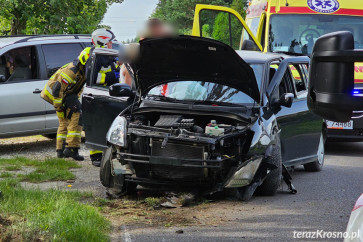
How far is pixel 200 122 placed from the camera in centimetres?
812

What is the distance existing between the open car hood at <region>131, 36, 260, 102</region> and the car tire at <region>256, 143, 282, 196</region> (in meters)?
0.71

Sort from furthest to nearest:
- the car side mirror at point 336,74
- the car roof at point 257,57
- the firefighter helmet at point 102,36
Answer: the firefighter helmet at point 102,36 → the car roof at point 257,57 → the car side mirror at point 336,74

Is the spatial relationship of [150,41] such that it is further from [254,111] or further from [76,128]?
[76,128]

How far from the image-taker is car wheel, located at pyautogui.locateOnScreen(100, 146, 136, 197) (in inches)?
305

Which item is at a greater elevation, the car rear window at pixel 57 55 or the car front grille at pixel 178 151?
the car rear window at pixel 57 55

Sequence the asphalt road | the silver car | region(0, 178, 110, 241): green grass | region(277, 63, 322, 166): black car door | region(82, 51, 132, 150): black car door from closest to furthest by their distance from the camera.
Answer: region(0, 178, 110, 241): green grass → the asphalt road → region(277, 63, 322, 166): black car door → region(82, 51, 132, 150): black car door → the silver car

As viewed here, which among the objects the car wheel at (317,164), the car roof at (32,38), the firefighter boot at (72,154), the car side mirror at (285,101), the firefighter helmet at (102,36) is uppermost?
the firefighter helmet at (102,36)

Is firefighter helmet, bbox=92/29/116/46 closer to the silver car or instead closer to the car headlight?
the silver car

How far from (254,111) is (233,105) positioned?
0.27 metres

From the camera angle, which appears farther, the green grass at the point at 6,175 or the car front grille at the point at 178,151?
the green grass at the point at 6,175

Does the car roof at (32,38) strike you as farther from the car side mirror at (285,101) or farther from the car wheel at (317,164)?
the car side mirror at (285,101)

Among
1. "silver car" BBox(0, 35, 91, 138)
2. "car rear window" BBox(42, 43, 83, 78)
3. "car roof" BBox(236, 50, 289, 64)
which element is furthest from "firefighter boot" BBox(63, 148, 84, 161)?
"car roof" BBox(236, 50, 289, 64)

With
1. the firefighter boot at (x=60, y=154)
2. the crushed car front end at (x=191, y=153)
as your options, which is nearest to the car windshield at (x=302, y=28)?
the firefighter boot at (x=60, y=154)

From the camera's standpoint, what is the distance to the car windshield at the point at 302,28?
13414mm
